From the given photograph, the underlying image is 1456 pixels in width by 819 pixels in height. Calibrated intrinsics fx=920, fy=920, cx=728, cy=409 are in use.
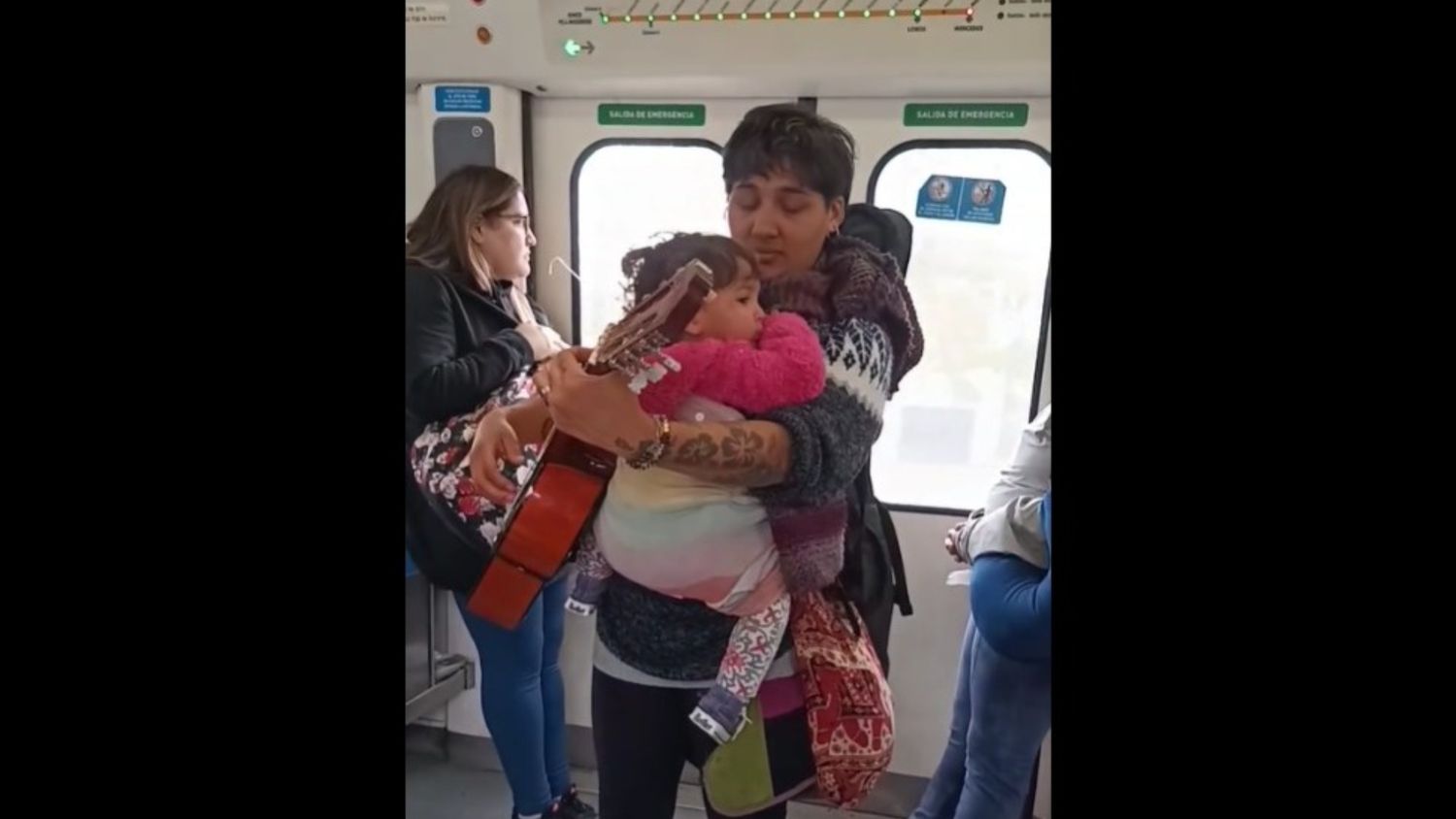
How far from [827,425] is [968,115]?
295 mm

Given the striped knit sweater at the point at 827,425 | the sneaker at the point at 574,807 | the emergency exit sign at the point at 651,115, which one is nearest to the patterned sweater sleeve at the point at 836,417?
the striped knit sweater at the point at 827,425

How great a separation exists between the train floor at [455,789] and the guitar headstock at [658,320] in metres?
0.42

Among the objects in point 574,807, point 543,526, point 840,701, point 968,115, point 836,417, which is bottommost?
point 574,807

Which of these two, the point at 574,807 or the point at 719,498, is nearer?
the point at 719,498

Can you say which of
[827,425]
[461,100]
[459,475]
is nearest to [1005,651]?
[827,425]

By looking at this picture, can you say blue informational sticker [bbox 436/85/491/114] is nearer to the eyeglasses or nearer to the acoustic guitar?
the eyeglasses

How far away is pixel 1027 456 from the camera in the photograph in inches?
32.0

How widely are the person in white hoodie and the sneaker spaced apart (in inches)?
12.5

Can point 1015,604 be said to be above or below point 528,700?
above

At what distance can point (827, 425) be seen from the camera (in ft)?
2.61

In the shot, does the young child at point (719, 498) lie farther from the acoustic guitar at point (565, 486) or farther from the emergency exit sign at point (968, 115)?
the emergency exit sign at point (968, 115)

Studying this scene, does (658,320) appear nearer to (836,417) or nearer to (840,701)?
(836,417)

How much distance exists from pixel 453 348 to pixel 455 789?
1.47ft
